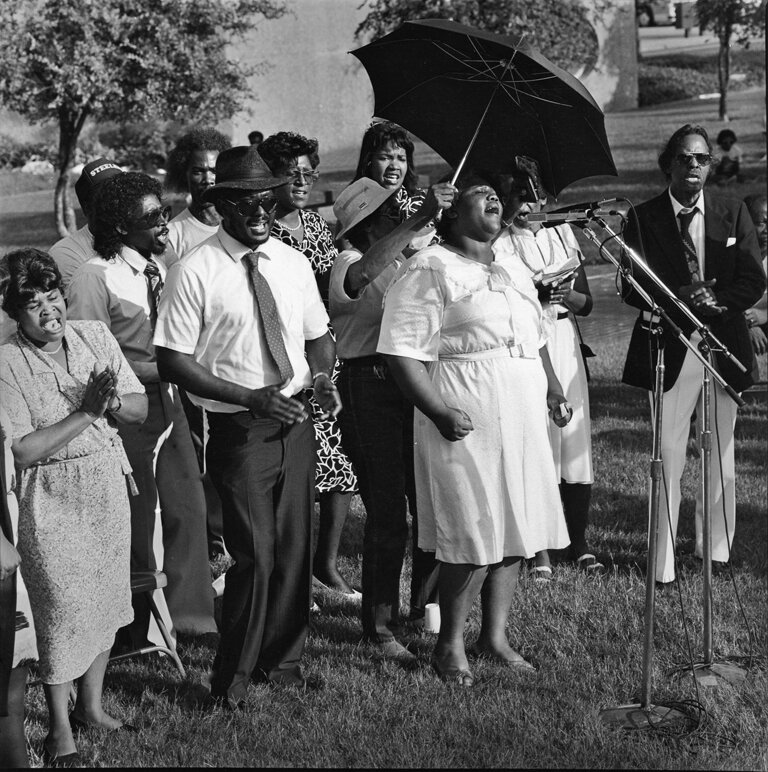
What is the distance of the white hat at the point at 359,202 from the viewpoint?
5.89 metres

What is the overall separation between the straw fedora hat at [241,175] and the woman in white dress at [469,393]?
0.73m

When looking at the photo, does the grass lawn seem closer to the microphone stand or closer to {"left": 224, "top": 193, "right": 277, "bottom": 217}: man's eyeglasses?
the microphone stand

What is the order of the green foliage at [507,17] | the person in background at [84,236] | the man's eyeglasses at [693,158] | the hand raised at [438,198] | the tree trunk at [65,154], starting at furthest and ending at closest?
the tree trunk at [65,154] < the green foliage at [507,17] < the man's eyeglasses at [693,158] < the person in background at [84,236] < the hand raised at [438,198]

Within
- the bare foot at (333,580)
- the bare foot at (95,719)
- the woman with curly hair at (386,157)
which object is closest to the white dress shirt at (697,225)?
the woman with curly hair at (386,157)

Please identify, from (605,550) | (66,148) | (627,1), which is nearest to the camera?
(605,550)

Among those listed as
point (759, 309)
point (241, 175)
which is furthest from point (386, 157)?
point (759, 309)

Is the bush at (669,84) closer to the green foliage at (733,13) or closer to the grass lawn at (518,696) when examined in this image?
the green foliage at (733,13)

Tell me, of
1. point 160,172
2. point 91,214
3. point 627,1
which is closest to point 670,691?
point 91,214

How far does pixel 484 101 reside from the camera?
5.78 meters

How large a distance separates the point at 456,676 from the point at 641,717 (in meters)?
0.85

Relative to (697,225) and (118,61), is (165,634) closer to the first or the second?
(697,225)

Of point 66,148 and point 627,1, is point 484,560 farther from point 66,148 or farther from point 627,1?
point 627,1

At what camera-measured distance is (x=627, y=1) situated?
1212 inches

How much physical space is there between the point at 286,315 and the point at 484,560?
1340mm
